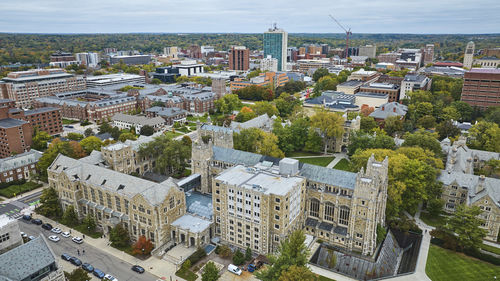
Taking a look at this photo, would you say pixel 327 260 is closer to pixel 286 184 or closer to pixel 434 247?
pixel 286 184

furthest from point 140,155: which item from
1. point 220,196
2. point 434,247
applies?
point 434,247

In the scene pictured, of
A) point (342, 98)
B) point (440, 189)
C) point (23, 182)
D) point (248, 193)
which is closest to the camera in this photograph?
point (248, 193)

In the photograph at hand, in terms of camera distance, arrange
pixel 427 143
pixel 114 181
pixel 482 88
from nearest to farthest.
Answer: pixel 114 181 → pixel 427 143 → pixel 482 88

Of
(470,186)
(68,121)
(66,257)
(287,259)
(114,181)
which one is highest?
(114,181)

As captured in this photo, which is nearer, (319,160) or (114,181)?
(114,181)

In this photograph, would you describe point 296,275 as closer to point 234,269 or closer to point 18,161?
point 234,269

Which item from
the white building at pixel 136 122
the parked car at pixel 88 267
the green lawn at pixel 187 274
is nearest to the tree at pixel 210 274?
the green lawn at pixel 187 274

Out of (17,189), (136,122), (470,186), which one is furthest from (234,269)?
(136,122)

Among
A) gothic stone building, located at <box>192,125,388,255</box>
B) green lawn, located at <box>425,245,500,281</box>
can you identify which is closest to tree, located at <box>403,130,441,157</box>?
gothic stone building, located at <box>192,125,388,255</box>
